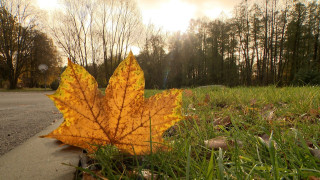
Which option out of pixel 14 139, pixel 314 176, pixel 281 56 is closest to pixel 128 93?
pixel 314 176

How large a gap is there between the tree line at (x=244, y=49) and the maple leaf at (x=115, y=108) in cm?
1548

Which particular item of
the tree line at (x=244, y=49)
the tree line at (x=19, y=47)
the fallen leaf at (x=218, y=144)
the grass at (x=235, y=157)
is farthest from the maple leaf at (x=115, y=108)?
the tree line at (x=19, y=47)

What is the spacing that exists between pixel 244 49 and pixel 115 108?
25.8 metres

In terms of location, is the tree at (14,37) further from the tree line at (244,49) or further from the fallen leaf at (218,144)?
the fallen leaf at (218,144)

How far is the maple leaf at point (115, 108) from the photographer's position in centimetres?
59

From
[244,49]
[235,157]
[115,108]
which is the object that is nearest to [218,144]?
[235,157]

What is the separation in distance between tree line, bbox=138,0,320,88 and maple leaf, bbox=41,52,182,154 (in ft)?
50.8

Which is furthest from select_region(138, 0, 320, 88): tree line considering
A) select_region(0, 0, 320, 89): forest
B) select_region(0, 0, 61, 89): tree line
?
select_region(0, 0, 61, 89): tree line

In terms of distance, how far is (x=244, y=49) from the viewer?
23.1m

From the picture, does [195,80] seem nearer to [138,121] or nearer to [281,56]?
[281,56]

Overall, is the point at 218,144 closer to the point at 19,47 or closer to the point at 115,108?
the point at 115,108

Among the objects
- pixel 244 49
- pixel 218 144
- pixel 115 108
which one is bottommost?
pixel 218 144

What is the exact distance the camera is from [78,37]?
687 inches

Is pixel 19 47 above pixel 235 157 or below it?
above
